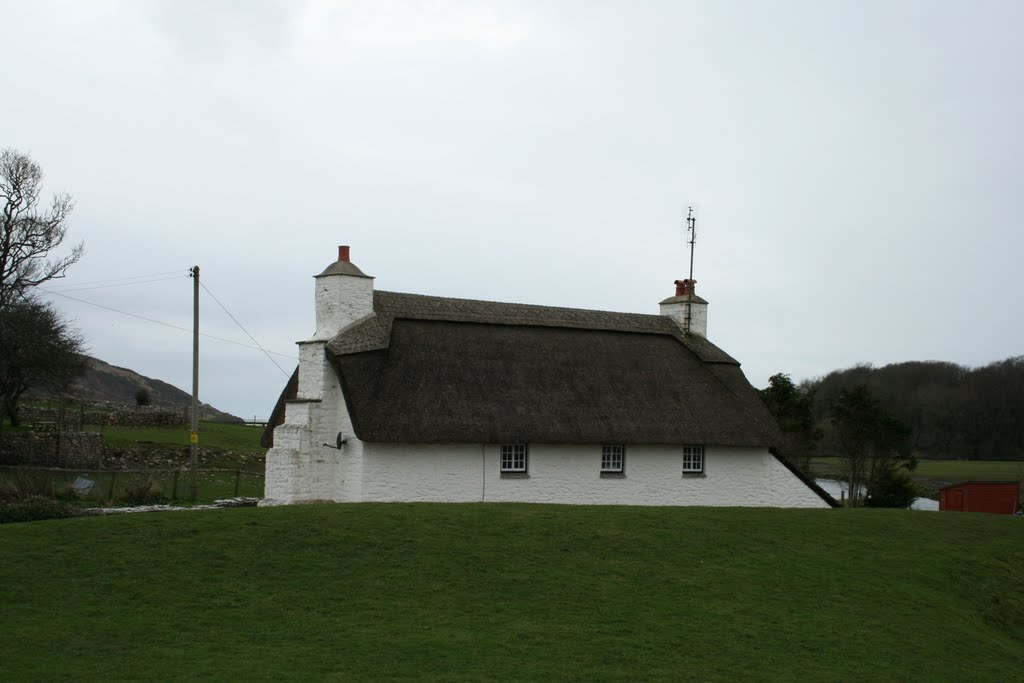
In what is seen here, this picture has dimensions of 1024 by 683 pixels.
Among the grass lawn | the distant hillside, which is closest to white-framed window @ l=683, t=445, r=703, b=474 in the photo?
the grass lawn

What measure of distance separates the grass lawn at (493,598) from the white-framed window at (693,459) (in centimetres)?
641

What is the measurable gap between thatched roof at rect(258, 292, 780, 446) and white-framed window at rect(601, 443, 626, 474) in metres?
0.71

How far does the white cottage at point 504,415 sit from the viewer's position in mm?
25672

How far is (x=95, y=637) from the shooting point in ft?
45.2

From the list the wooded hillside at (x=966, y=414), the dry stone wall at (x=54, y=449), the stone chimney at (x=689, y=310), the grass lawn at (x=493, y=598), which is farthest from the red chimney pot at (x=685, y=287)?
the wooded hillside at (x=966, y=414)

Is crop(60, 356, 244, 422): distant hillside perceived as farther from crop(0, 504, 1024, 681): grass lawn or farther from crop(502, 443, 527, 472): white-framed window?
crop(0, 504, 1024, 681): grass lawn

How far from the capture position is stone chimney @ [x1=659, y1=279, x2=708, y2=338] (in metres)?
33.4

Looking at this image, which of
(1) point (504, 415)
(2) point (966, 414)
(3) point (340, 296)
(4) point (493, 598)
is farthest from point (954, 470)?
(4) point (493, 598)

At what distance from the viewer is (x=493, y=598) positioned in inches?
649

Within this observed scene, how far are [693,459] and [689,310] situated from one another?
630 cm

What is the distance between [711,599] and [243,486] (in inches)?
922

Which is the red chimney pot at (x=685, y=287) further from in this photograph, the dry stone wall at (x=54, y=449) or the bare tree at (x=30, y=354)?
the bare tree at (x=30, y=354)

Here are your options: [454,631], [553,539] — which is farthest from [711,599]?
[454,631]

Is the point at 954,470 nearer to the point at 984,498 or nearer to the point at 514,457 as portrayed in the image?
the point at 984,498
